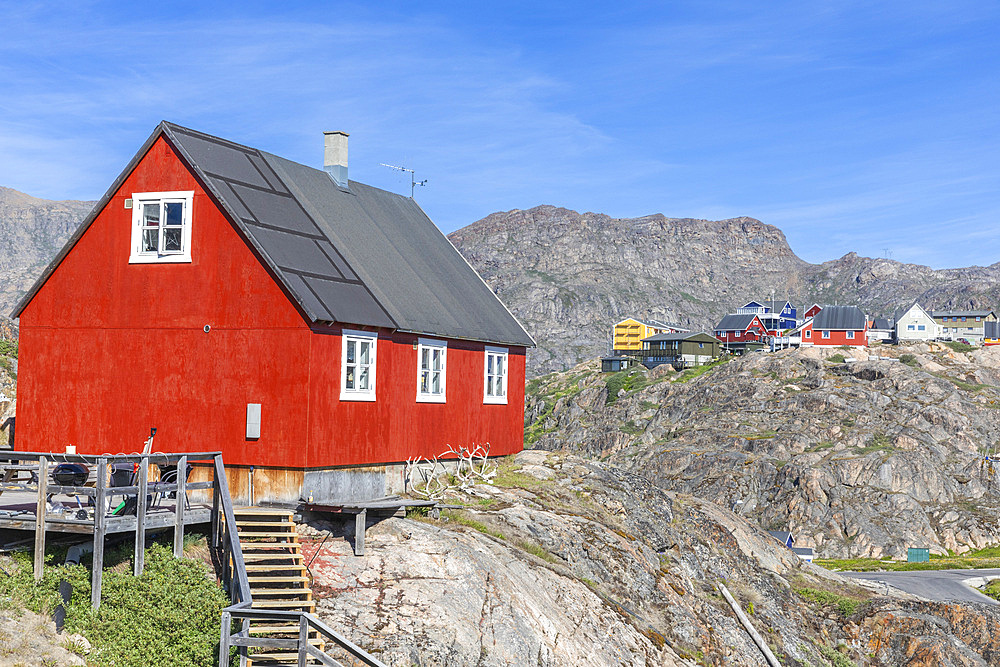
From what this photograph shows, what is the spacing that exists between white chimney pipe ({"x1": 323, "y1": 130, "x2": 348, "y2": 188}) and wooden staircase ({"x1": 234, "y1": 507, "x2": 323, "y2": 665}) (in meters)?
13.7

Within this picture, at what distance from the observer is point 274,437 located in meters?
22.7

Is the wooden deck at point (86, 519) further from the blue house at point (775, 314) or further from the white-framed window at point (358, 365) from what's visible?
the blue house at point (775, 314)

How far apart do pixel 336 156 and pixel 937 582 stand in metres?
53.6

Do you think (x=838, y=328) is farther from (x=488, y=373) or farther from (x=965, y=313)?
(x=488, y=373)

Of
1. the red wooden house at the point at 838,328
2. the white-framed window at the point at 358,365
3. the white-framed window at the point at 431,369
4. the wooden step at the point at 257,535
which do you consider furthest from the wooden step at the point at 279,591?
the red wooden house at the point at 838,328

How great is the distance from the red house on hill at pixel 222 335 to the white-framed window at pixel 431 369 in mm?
473

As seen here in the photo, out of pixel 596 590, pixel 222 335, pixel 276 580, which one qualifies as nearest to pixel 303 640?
pixel 276 580

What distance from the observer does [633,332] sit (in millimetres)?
175875

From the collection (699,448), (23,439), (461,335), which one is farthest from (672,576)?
(699,448)

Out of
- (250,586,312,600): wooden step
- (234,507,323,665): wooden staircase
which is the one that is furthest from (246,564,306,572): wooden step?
(250,586,312,600): wooden step

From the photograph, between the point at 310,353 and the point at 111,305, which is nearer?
the point at 310,353

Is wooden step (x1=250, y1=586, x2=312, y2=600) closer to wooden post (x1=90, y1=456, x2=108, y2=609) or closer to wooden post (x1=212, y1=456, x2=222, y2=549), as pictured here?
wooden post (x1=212, y1=456, x2=222, y2=549)

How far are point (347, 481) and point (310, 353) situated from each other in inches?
152

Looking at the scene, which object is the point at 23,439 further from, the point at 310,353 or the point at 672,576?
the point at 672,576
